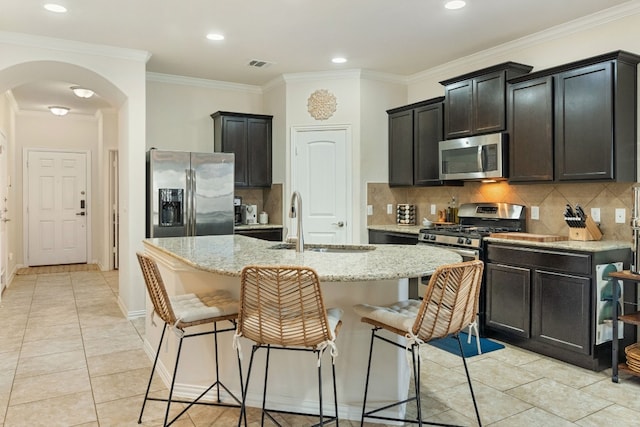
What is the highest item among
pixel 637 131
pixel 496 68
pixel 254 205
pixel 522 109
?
pixel 496 68

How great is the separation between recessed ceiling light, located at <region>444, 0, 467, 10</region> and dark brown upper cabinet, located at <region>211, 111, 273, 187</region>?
9.27 feet

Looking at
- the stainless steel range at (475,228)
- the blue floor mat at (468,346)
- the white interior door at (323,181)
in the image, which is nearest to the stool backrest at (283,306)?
the blue floor mat at (468,346)

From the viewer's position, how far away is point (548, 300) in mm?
3484

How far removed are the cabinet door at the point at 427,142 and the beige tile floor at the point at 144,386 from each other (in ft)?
6.74

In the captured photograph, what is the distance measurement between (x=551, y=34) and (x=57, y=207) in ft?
26.1

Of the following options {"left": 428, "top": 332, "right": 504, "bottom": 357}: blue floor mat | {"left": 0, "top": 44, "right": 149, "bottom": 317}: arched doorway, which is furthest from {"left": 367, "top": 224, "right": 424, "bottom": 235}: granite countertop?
{"left": 0, "top": 44, "right": 149, "bottom": 317}: arched doorway

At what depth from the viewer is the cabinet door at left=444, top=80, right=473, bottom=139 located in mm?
4434

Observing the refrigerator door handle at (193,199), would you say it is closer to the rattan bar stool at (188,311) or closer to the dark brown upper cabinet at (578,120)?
the rattan bar stool at (188,311)

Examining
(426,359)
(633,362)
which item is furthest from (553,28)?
(426,359)

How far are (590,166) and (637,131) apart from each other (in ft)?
1.46

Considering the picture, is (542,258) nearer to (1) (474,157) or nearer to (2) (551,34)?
(1) (474,157)

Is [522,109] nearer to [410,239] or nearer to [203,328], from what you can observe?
[410,239]

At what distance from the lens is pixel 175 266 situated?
2.84 m

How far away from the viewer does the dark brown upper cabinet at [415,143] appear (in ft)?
16.4
